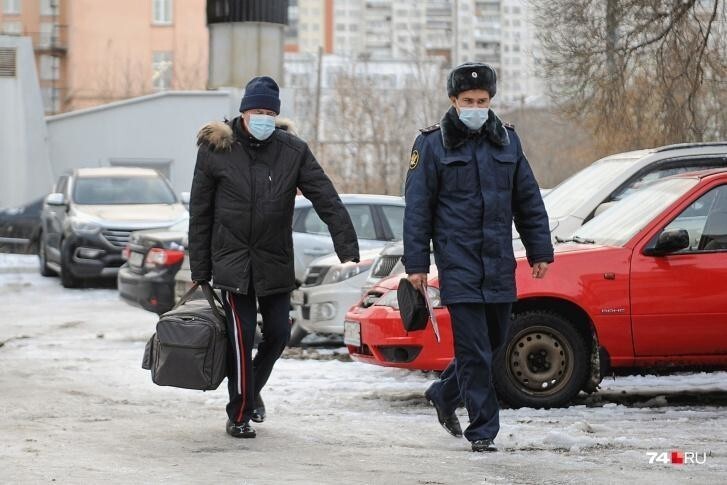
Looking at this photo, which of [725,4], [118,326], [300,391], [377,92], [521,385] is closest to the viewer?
[521,385]

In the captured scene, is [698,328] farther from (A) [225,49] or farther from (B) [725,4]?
(A) [225,49]

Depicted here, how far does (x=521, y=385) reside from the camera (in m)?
8.95

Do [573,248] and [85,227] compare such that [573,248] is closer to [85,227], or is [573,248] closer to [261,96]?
[261,96]

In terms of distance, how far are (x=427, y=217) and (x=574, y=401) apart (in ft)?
8.16

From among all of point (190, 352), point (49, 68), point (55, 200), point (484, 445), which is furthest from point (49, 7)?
point (484, 445)

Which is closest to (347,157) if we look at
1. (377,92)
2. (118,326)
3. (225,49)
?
(377,92)

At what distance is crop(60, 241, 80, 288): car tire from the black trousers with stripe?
13.1 metres

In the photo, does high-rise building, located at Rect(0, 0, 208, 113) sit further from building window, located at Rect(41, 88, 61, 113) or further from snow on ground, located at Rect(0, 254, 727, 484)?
snow on ground, located at Rect(0, 254, 727, 484)

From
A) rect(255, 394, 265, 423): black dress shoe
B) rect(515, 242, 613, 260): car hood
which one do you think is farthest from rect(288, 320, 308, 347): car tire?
rect(255, 394, 265, 423): black dress shoe

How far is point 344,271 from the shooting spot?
12.5 meters

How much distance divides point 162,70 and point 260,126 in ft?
246

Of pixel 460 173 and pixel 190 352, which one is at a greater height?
pixel 460 173

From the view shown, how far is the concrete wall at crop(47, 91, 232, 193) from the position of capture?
32.3 metres

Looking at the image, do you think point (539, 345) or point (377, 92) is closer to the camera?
point (539, 345)
